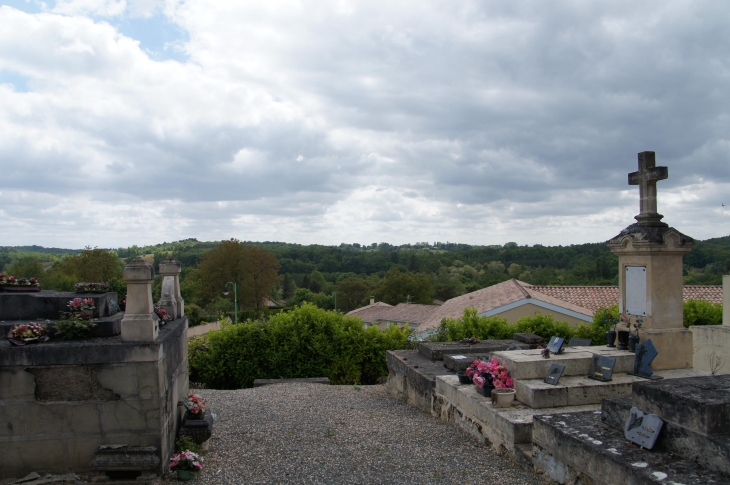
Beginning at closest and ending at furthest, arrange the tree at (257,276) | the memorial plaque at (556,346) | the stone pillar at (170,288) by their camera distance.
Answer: the memorial plaque at (556,346), the stone pillar at (170,288), the tree at (257,276)

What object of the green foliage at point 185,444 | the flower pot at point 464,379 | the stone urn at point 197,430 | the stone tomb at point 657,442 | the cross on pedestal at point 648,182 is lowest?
the green foliage at point 185,444

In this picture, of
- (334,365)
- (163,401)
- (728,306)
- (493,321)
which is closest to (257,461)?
(163,401)

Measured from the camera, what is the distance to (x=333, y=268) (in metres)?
86.2

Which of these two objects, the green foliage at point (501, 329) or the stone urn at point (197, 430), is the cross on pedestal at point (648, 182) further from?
the stone urn at point (197, 430)

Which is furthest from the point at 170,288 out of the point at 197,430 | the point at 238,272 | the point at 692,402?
the point at 238,272

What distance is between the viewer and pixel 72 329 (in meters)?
4.91

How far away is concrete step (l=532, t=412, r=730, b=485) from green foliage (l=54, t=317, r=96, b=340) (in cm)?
448

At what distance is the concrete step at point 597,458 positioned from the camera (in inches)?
132

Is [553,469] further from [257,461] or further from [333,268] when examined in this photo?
[333,268]

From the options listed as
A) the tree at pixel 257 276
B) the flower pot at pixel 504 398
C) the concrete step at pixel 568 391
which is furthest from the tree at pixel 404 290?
the flower pot at pixel 504 398

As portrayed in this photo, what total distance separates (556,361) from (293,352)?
6.60 meters

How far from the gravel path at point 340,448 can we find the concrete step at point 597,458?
1.04 feet

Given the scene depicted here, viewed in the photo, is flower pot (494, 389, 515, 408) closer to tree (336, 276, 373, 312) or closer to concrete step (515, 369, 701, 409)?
concrete step (515, 369, 701, 409)

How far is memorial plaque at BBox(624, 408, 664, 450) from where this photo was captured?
3.71 metres
